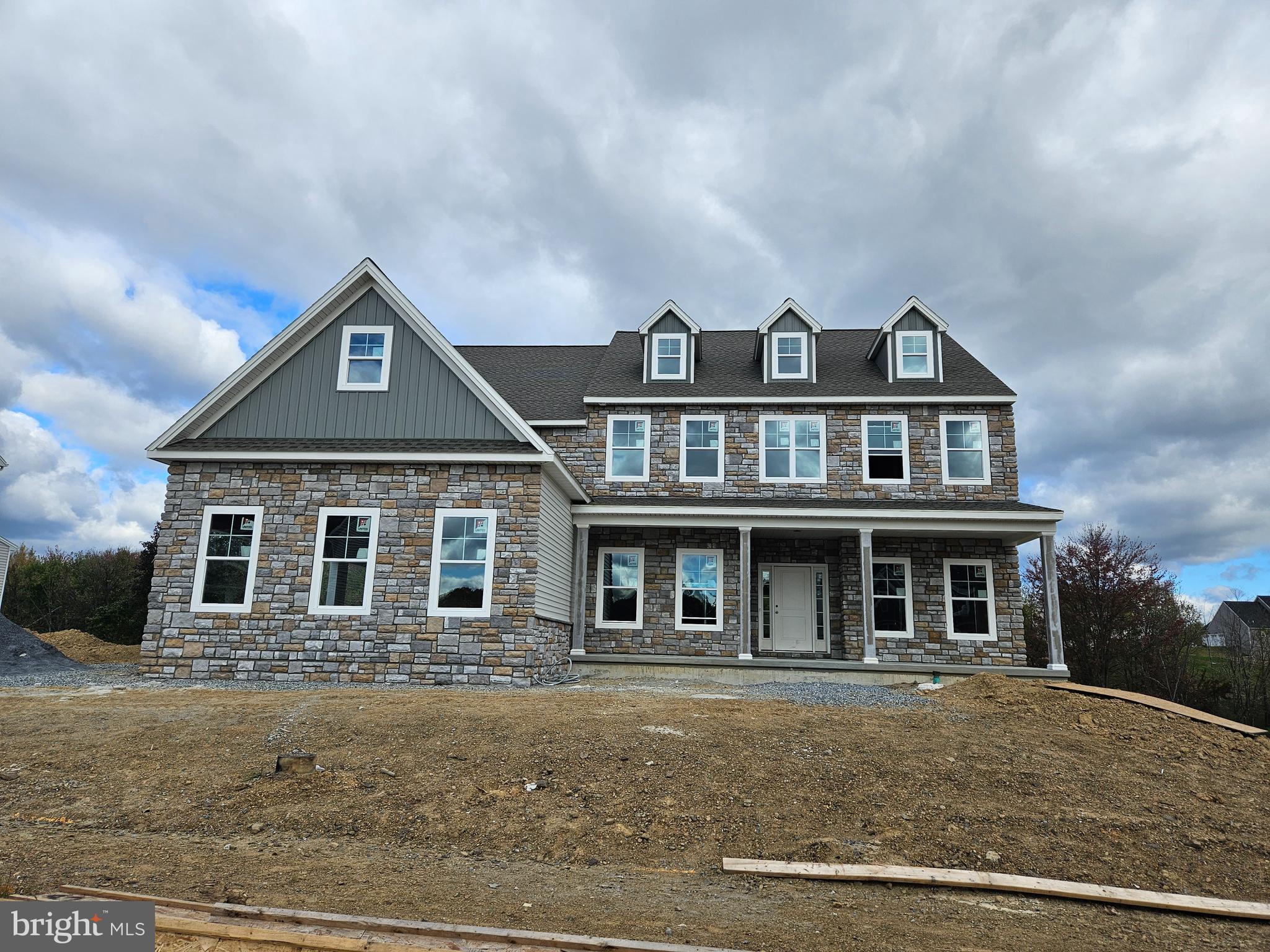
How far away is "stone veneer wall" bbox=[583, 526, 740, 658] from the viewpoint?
56.0 ft

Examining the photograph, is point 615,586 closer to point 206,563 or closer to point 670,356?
point 670,356

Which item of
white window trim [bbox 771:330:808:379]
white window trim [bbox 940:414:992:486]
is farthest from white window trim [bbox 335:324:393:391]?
white window trim [bbox 940:414:992:486]

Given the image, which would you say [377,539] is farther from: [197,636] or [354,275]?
[354,275]

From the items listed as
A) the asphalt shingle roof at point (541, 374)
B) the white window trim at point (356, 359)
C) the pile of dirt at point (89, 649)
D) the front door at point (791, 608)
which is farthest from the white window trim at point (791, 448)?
the pile of dirt at point (89, 649)

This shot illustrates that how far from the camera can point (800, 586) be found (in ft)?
58.7

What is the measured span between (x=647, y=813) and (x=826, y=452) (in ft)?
39.4

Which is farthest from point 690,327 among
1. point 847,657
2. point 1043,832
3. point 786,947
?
point 786,947

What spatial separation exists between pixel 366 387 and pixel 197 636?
16.3 ft

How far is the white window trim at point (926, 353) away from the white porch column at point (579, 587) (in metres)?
7.98

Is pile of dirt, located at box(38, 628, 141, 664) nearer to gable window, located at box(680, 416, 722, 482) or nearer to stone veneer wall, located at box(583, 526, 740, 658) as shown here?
stone veneer wall, located at box(583, 526, 740, 658)

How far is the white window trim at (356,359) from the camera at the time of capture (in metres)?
14.3

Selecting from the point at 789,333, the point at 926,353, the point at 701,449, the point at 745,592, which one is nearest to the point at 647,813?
the point at 745,592

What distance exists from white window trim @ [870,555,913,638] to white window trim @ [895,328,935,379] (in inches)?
162

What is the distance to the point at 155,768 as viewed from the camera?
25.3 feet
